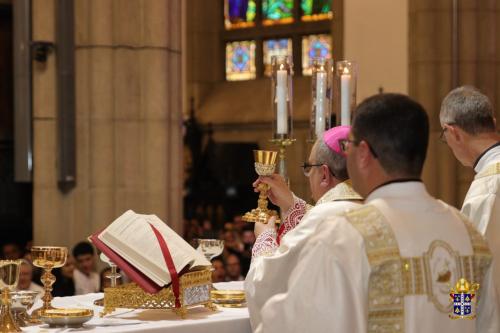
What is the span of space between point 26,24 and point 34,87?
541 mm

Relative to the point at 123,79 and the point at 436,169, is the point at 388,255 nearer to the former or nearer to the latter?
the point at 123,79

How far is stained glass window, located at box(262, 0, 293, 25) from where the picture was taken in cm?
1673

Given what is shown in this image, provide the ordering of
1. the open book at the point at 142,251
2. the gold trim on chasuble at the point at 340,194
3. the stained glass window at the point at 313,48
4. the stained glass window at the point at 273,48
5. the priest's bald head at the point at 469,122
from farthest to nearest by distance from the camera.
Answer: the stained glass window at the point at 273,48, the stained glass window at the point at 313,48, the priest's bald head at the point at 469,122, the open book at the point at 142,251, the gold trim on chasuble at the point at 340,194

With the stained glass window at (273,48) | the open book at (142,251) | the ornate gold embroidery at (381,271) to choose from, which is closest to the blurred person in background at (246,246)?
the stained glass window at (273,48)

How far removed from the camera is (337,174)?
4082 millimetres

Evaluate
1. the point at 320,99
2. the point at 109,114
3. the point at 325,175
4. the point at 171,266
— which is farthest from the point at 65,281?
the point at 325,175

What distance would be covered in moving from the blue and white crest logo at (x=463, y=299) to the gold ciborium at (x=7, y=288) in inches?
64.3

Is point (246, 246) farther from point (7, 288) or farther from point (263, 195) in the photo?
point (7, 288)

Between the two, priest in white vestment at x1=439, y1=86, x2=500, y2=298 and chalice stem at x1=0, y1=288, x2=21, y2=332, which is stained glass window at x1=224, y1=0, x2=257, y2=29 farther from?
chalice stem at x1=0, y1=288, x2=21, y2=332

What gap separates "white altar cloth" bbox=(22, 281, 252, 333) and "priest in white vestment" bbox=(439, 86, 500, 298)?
1117mm

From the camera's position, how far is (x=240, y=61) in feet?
56.0

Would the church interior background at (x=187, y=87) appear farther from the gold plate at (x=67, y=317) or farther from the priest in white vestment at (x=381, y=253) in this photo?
the priest in white vestment at (x=381, y=253)

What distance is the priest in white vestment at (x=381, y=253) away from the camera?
331 centimetres

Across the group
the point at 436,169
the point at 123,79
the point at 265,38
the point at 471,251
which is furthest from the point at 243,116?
the point at 471,251
